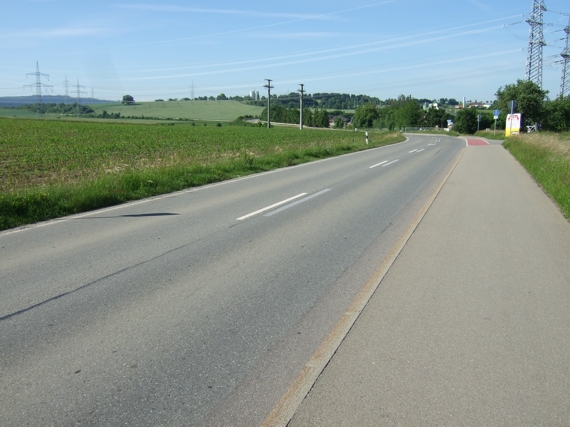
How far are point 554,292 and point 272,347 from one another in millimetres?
3529

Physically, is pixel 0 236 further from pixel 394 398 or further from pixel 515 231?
pixel 515 231

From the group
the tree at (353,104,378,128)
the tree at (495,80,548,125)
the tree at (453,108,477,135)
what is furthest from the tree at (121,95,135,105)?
the tree at (495,80,548,125)

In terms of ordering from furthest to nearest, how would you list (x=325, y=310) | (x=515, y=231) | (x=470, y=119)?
(x=470, y=119) → (x=515, y=231) → (x=325, y=310)

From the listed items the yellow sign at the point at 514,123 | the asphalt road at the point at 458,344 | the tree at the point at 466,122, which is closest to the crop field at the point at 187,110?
the tree at the point at 466,122

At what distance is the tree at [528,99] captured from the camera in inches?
2532

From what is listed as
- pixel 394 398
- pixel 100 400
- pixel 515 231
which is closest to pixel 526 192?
pixel 515 231

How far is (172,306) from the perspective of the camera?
5.05 meters

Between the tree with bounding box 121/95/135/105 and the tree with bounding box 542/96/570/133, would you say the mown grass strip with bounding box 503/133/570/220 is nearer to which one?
the tree with bounding box 542/96/570/133

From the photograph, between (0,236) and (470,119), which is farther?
(470,119)

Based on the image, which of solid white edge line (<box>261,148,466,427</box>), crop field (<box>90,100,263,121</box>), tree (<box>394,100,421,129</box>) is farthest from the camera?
crop field (<box>90,100,263,121</box>)

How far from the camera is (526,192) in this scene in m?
14.1

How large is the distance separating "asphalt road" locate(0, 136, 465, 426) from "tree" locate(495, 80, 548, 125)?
2473 inches

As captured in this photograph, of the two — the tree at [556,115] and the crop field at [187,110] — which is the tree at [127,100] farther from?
the tree at [556,115]

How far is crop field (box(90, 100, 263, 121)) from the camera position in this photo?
148625 mm
